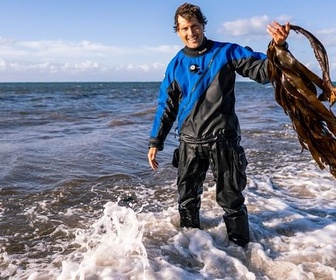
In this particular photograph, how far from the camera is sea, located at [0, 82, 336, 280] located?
3.67 m

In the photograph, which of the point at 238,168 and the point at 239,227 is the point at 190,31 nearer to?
the point at 238,168

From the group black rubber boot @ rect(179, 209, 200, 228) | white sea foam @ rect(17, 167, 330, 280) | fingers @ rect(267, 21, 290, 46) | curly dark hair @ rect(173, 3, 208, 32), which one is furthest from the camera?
black rubber boot @ rect(179, 209, 200, 228)

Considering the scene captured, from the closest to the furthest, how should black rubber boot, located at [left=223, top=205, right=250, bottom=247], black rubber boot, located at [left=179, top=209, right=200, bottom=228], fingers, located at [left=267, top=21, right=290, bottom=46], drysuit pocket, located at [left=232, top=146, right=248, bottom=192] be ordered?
fingers, located at [left=267, top=21, right=290, bottom=46], drysuit pocket, located at [left=232, top=146, right=248, bottom=192], black rubber boot, located at [left=223, top=205, right=250, bottom=247], black rubber boot, located at [left=179, top=209, right=200, bottom=228]

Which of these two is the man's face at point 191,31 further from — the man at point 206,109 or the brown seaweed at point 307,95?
the brown seaweed at point 307,95

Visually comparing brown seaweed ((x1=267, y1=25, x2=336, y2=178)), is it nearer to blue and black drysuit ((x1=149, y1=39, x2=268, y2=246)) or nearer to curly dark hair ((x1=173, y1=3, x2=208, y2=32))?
blue and black drysuit ((x1=149, y1=39, x2=268, y2=246))

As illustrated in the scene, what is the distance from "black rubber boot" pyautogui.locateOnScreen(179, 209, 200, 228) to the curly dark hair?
1.85 metres

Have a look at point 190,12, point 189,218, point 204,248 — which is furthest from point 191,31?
point 204,248

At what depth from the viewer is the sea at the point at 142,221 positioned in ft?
12.0

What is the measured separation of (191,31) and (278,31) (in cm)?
97

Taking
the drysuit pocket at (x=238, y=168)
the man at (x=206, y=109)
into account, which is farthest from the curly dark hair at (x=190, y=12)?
the drysuit pocket at (x=238, y=168)

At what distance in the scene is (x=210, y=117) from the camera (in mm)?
3891

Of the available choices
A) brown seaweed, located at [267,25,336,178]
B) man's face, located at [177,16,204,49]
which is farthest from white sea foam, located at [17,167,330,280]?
man's face, located at [177,16,204,49]

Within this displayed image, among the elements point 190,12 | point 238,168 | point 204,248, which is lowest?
point 204,248

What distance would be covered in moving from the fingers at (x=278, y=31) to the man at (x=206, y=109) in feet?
1.49
